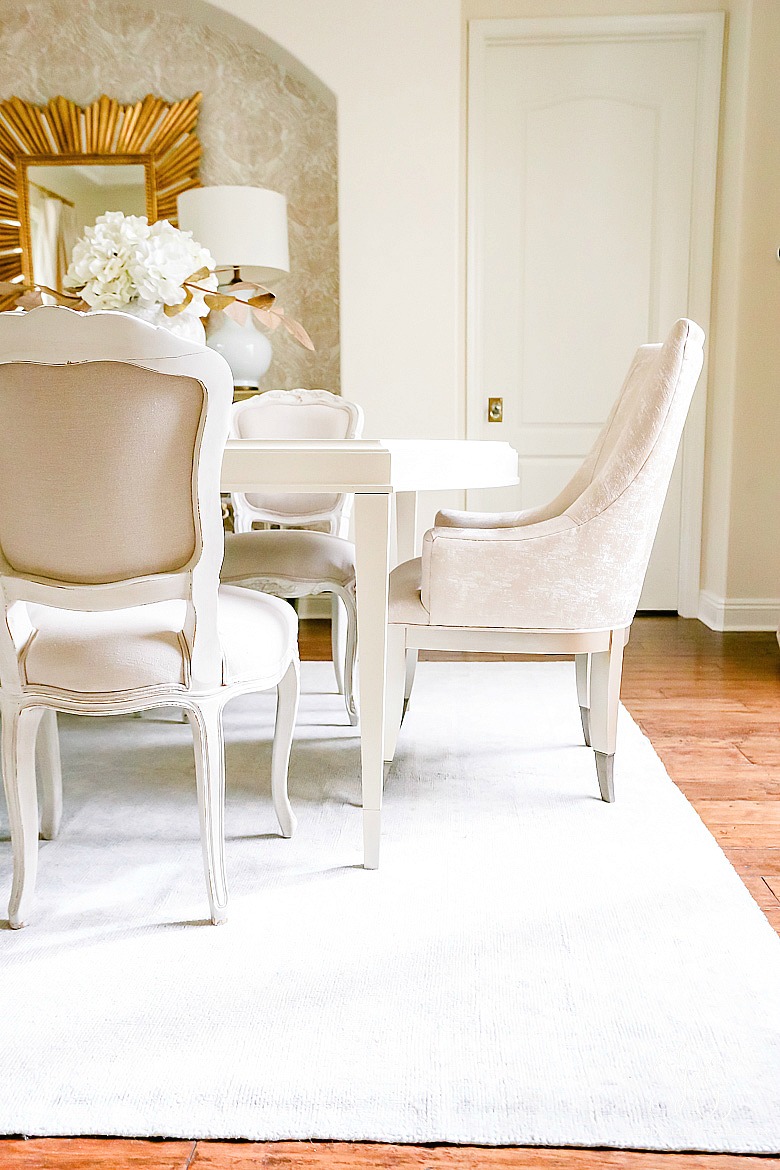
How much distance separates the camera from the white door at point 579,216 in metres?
3.93

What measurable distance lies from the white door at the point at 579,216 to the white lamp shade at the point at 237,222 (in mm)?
834

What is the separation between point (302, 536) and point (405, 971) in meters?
1.42

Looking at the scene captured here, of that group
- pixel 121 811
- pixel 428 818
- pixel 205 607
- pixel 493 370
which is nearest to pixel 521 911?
pixel 428 818

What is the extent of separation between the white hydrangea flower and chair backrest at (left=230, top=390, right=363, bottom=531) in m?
1.13

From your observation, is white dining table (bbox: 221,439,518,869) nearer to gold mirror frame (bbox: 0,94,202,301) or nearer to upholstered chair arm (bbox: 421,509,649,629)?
upholstered chair arm (bbox: 421,509,649,629)

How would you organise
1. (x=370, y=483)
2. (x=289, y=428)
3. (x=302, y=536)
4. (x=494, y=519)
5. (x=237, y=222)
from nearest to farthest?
1. (x=370, y=483)
2. (x=494, y=519)
3. (x=302, y=536)
4. (x=289, y=428)
5. (x=237, y=222)

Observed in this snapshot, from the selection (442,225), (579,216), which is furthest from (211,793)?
(579,216)

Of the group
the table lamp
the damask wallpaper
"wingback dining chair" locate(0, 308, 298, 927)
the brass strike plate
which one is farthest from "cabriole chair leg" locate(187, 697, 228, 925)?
the damask wallpaper

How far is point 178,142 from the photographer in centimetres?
410

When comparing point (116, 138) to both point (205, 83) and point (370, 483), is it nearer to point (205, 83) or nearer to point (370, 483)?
point (205, 83)

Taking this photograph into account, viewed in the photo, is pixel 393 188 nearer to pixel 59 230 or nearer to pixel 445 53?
pixel 445 53

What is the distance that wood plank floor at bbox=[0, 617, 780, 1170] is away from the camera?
1.06m

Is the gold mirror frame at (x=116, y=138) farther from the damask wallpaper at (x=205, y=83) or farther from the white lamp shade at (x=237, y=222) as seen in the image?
the white lamp shade at (x=237, y=222)

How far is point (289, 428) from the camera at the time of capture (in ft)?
10.2
